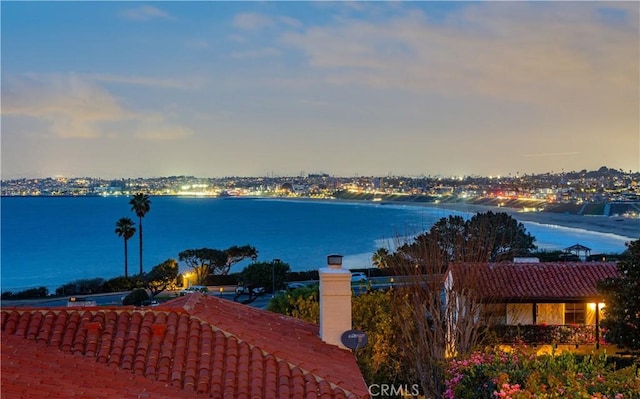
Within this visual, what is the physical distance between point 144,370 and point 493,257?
39933 millimetres

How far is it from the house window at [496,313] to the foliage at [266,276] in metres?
22.3

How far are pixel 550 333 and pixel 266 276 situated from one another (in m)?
24.1

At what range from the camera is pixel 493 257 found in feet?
143

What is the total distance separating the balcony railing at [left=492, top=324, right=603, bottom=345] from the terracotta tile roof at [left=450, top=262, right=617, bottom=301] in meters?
1.21

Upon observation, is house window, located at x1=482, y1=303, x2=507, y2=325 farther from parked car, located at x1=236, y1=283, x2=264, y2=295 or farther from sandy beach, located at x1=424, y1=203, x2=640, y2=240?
sandy beach, located at x1=424, y1=203, x2=640, y2=240

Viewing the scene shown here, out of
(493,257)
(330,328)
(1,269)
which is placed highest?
(330,328)

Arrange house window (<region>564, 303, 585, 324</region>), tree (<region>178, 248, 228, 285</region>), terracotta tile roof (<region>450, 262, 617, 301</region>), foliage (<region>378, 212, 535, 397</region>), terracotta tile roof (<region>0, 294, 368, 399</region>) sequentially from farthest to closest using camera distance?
tree (<region>178, 248, 228, 285</region>), house window (<region>564, 303, 585, 324</region>), terracotta tile roof (<region>450, 262, 617, 301</region>), foliage (<region>378, 212, 535, 397</region>), terracotta tile roof (<region>0, 294, 368, 399</region>)

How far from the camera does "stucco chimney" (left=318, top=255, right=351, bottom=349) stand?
879 cm

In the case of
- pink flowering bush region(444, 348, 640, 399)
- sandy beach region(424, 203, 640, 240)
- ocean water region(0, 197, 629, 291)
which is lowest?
ocean water region(0, 197, 629, 291)

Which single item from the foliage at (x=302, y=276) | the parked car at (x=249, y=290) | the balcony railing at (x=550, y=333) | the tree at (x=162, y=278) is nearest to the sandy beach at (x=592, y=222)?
the foliage at (x=302, y=276)

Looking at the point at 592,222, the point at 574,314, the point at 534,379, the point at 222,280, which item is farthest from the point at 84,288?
the point at 592,222

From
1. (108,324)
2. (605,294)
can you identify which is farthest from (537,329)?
(108,324)

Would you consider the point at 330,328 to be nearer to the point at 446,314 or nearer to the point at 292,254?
the point at 446,314

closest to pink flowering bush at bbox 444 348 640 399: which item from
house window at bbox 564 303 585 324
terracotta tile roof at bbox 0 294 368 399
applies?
terracotta tile roof at bbox 0 294 368 399
